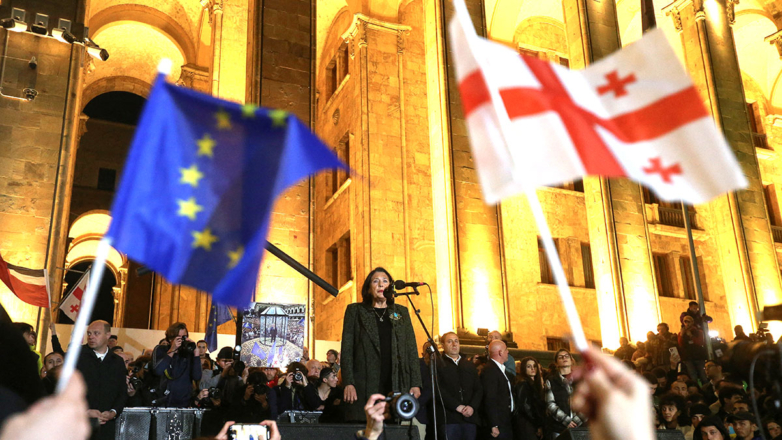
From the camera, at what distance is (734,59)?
1914cm

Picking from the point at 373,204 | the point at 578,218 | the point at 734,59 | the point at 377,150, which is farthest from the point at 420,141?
the point at 734,59

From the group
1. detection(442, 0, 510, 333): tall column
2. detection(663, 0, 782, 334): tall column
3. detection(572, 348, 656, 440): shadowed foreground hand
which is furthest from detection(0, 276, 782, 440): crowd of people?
detection(663, 0, 782, 334): tall column

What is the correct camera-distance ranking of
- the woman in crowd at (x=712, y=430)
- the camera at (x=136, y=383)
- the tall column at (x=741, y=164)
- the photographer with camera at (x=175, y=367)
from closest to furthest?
1. the woman in crowd at (x=712, y=430)
2. the camera at (x=136, y=383)
3. the photographer with camera at (x=175, y=367)
4. the tall column at (x=741, y=164)

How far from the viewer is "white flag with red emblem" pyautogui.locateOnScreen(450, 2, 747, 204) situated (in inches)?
101

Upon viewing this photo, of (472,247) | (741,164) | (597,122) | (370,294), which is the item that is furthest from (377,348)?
(741,164)

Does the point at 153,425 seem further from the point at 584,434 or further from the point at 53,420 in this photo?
the point at 53,420

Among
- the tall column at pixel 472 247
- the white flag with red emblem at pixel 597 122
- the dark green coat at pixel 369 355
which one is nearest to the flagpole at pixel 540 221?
the white flag with red emblem at pixel 597 122

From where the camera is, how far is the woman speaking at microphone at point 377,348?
6.32 m

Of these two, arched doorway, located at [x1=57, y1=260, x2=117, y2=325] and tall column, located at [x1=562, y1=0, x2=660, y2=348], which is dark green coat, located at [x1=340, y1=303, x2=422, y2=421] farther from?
arched doorway, located at [x1=57, y1=260, x2=117, y2=325]

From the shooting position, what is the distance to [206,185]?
258cm

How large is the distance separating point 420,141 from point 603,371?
20.6 meters

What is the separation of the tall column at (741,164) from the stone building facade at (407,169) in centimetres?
5

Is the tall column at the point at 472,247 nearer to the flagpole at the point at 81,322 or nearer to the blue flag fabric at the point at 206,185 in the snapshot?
the blue flag fabric at the point at 206,185

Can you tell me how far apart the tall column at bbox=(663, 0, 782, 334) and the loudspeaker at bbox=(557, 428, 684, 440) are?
12.2 meters
